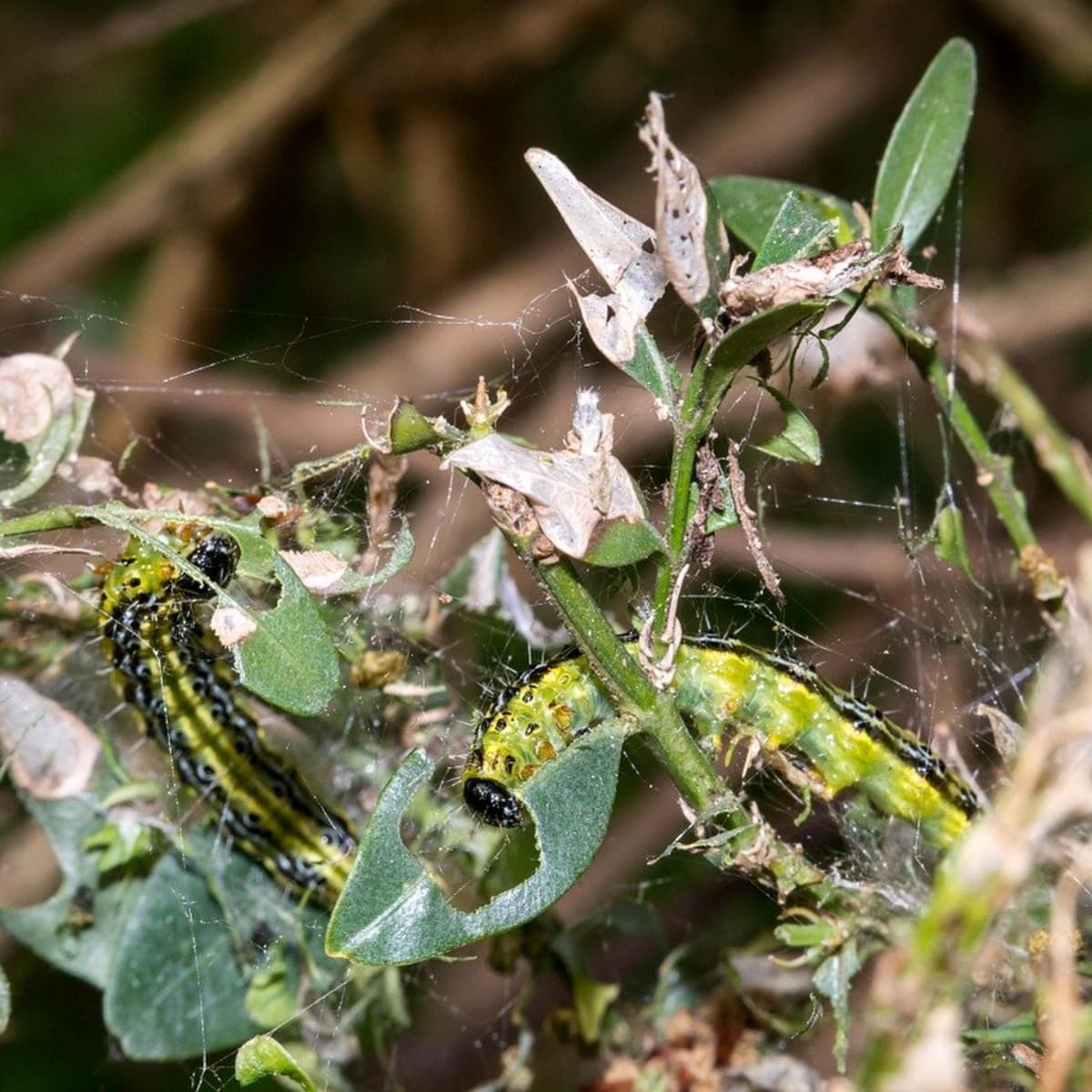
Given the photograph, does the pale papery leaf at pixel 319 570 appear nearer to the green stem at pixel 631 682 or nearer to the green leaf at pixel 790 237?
the green stem at pixel 631 682

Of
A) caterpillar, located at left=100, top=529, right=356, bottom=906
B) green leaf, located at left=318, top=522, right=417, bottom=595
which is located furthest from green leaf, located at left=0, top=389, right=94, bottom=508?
green leaf, located at left=318, top=522, right=417, bottom=595

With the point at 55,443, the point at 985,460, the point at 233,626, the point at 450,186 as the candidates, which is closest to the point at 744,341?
the point at 233,626

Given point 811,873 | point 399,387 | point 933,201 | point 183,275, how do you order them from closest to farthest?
1. point 811,873
2. point 933,201
3. point 399,387
4. point 183,275

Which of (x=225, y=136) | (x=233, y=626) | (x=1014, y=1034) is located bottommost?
(x=1014, y=1034)

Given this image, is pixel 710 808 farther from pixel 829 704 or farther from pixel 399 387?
pixel 399 387

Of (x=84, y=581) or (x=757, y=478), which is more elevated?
(x=84, y=581)

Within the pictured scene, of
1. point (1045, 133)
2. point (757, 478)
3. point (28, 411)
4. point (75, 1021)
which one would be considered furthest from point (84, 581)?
point (1045, 133)

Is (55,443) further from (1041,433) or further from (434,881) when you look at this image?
(1041,433)

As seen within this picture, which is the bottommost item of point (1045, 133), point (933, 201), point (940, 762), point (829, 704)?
point (1045, 133)
